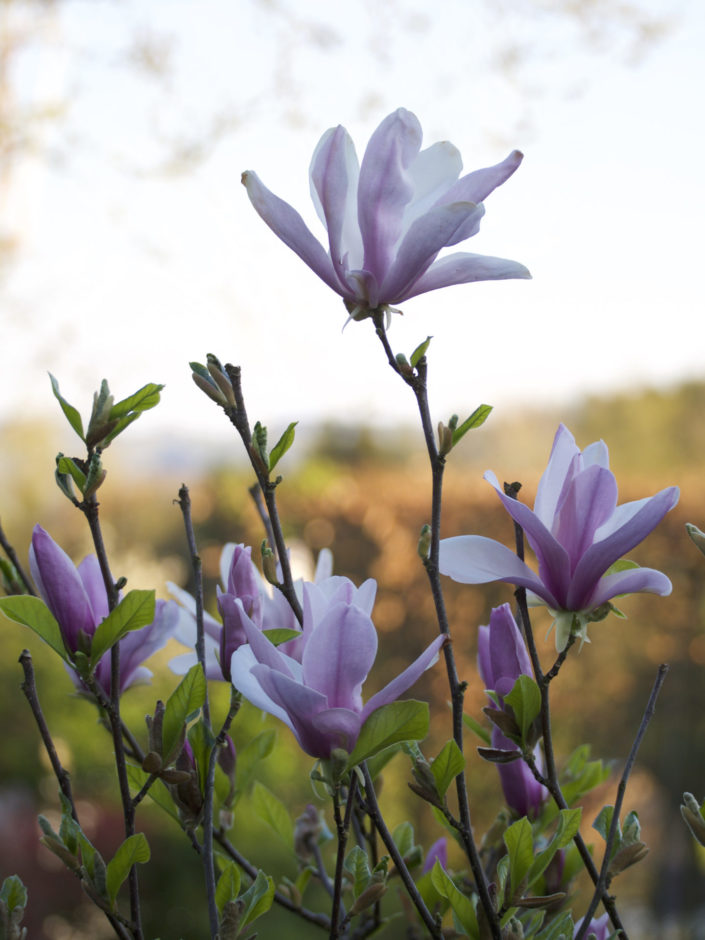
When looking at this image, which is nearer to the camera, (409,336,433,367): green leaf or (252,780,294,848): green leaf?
(409,336,433,367): green leaf

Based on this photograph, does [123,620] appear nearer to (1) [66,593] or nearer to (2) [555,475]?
(1) [66,593]

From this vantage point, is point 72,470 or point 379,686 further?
point 379,686

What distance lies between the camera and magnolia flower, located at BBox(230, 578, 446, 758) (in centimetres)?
33

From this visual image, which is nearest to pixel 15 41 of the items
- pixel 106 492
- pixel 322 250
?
pixel 106 492

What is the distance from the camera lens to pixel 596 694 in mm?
3346

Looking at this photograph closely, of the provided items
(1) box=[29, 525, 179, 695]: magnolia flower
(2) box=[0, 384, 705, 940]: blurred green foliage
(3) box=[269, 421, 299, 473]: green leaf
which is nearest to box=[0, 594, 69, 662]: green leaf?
(1) box=[29, 525, 179, 695]: magnolia flower

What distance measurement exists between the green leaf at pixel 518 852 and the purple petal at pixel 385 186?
245 mm

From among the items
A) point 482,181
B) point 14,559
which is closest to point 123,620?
point 14,559

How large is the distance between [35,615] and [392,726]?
164mm

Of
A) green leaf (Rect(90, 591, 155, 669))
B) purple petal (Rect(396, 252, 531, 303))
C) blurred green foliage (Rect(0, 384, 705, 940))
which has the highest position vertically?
purple petal (Rect(396, 252, 531, 303))

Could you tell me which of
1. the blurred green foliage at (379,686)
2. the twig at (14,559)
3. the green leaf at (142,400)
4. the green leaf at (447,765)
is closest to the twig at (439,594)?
the green leaf at (447,765)

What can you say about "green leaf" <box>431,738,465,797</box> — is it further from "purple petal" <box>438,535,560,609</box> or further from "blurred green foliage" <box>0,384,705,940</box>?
"blurred green foliage" <box>0,384,705,940</box>

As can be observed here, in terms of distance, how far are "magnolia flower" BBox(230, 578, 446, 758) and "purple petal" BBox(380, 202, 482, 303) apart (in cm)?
15

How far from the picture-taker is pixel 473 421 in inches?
16.8
